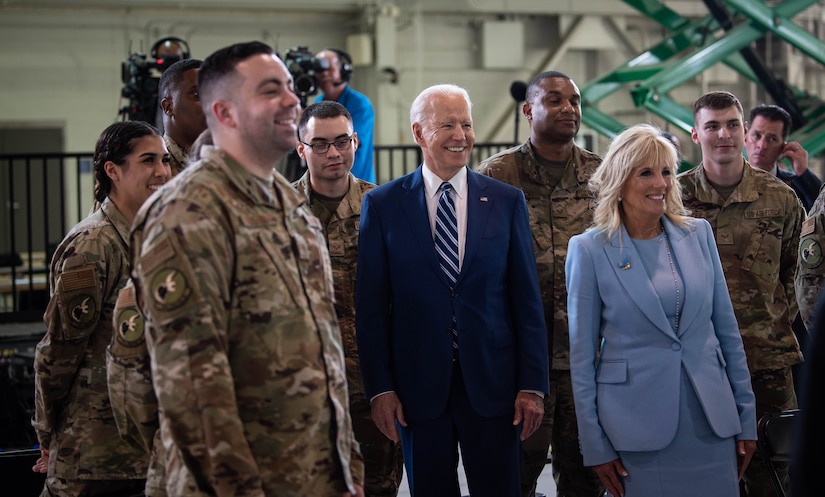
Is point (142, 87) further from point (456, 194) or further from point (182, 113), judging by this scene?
point (456, 194)

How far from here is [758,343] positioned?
3385 mm

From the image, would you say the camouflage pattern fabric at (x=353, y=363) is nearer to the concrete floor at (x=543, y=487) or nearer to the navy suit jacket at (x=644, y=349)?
the navy suit jacket at (x=644, y=349)

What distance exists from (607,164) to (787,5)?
5997 mm

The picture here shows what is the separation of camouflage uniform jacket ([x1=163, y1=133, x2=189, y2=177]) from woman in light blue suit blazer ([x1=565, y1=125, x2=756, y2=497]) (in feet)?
4.14

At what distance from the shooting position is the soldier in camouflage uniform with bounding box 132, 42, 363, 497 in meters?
1.80

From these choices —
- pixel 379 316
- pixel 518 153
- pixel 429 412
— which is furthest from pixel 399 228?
pixel 518 153

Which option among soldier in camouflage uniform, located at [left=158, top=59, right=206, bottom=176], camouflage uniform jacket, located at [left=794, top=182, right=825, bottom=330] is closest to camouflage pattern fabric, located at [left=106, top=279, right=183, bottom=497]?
soldier in camouflage uniform, located at [left=158, top=59, right=206, bottom=176]

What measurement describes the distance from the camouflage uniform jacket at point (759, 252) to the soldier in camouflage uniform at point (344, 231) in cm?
122

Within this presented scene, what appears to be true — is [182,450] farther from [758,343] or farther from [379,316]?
[758,343]

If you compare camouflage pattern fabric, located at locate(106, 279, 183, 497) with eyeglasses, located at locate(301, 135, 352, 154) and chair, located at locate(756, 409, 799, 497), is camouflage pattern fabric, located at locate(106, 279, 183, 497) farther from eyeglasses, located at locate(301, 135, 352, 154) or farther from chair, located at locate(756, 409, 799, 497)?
chair, located at locate(756, 409, 799, 497)

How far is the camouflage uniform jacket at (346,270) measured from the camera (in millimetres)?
3322

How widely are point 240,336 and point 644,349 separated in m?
1.31

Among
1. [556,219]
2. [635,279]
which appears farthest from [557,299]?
[635,279]

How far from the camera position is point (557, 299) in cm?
341
